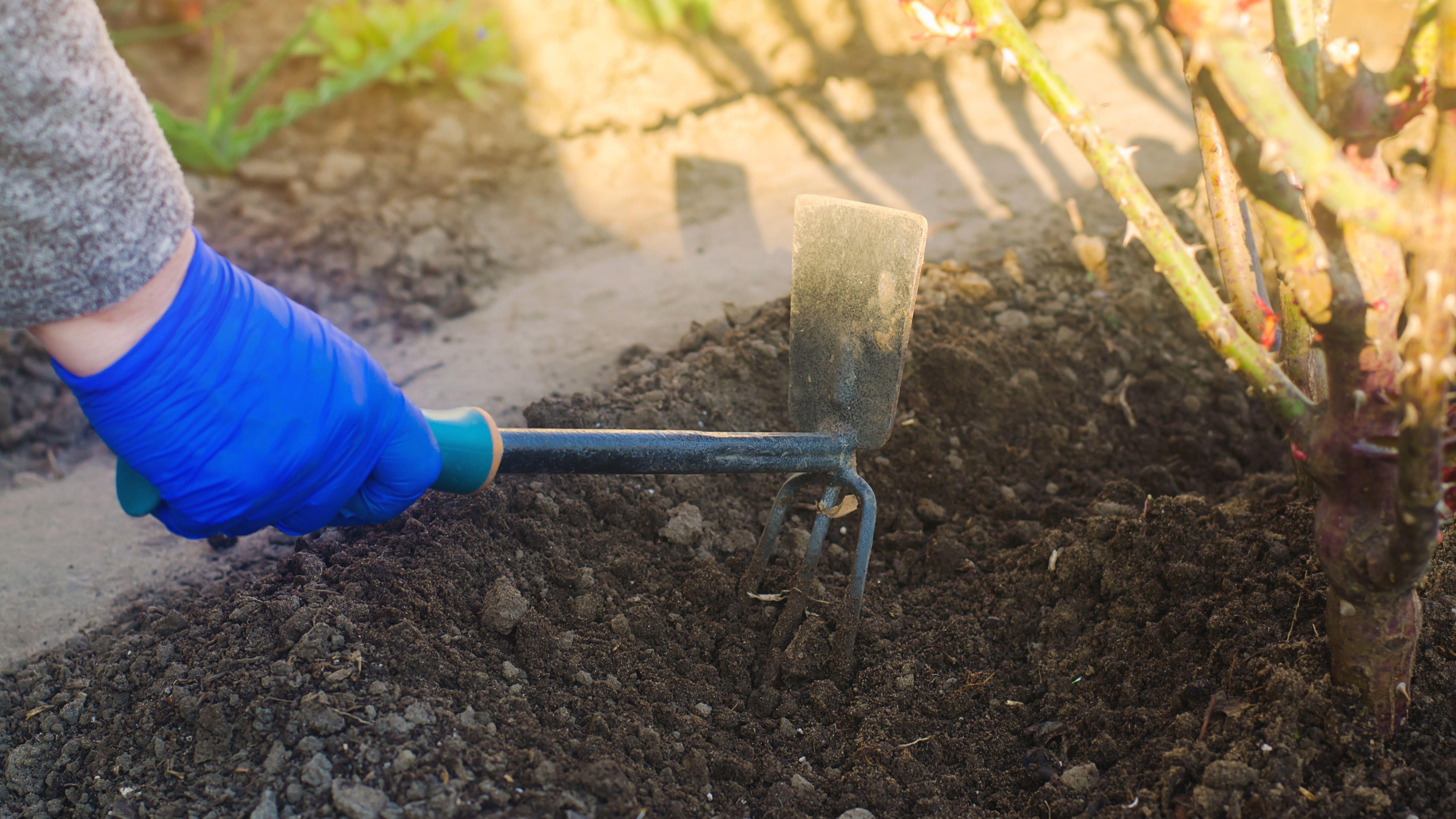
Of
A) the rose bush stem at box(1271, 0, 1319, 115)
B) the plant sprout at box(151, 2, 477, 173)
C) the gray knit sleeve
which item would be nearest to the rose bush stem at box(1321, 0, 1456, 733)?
the rose bush stem at box(1271, 0, 1319, 115)

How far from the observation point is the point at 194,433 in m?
1.36

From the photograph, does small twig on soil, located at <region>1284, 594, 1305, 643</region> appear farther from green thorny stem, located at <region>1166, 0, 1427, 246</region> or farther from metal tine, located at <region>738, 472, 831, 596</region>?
metal tine, located at <region>738, 472, 831, 596</region>

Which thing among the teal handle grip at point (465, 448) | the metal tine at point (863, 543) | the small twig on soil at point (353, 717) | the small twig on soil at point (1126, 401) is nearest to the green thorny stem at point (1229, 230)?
Result: the metal tine at point (863, 543)

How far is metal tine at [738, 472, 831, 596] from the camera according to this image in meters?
1.93

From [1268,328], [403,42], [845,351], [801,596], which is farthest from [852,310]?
[403,42]

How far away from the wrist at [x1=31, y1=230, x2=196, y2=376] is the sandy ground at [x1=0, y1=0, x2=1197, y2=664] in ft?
3.00

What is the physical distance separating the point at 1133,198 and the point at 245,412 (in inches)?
51.8

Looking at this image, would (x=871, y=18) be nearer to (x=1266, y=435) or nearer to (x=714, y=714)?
(x=1266, y=435)

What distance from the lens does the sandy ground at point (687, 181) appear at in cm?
235

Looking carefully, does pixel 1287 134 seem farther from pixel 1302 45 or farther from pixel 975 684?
pixel 975 684

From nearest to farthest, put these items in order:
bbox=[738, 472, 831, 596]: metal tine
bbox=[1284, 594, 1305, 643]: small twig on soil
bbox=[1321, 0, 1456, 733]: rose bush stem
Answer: bbox=[1321, 0, 1456, 733]: rose bush stem, bbox=[1284, 594, 1305, 643]: small twig on soil, bbox=[738, 472, 831, 596]: metal tine

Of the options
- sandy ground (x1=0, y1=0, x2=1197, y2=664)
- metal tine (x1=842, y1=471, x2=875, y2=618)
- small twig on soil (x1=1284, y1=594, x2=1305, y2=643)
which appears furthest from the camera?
sandy ground (x1=0, y1=0, x2=1197, y2=664)

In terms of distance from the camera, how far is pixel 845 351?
1880 mm

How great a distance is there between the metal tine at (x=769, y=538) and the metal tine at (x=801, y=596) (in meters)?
0.07
